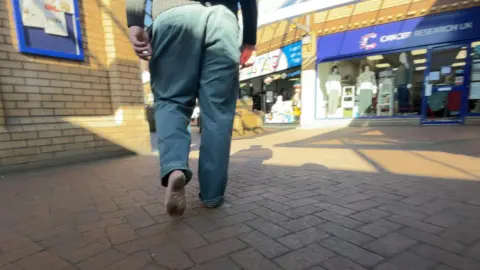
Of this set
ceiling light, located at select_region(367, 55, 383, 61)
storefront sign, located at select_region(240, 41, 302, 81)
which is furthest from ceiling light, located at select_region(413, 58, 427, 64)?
storefront sign, located at select_region(240, 41, 302, 81)

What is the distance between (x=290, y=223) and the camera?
1544mm

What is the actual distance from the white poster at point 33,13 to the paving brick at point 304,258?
4.06 meters

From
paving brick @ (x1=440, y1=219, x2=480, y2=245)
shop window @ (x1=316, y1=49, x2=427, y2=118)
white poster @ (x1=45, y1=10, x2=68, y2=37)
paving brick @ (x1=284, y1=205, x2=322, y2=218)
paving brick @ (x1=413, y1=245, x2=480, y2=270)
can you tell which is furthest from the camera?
shop window @ (x1=316, y1=49, x2=427, y2=118)

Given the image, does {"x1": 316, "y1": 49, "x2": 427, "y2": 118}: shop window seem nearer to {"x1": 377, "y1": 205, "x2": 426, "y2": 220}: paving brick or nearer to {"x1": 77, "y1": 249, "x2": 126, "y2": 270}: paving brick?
{"x1": 377, "y1": 205, "x2": 426, "y2": 220}: paving brick

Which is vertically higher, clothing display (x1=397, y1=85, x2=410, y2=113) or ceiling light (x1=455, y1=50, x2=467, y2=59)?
ceiling light (x1=455, y1=50, x2=467, y2=59)

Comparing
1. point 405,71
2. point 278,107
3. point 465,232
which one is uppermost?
point 405,71

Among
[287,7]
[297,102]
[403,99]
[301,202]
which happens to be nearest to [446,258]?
[301,202]

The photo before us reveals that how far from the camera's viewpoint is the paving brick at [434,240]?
1240 millimetres

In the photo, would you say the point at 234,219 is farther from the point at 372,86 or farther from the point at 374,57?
the point at 374,57

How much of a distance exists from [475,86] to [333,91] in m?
3.90

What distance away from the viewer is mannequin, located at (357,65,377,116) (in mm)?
9023

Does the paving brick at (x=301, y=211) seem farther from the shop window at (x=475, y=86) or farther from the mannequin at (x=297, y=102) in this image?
the mannequin at (x=297, y=102)

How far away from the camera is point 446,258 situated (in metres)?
1.16

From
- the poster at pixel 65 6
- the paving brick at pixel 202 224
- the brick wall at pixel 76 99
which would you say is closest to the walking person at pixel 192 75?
the paving brick at pixel 202 224
